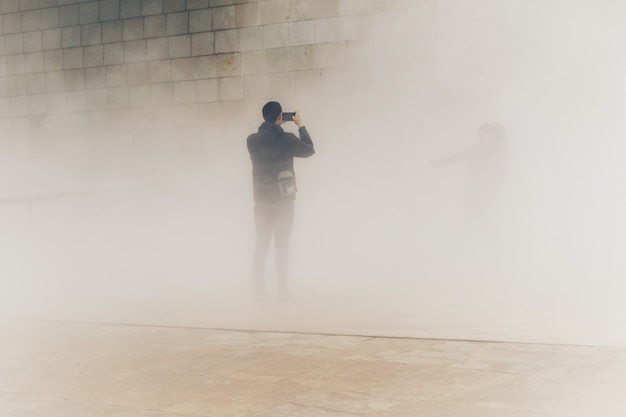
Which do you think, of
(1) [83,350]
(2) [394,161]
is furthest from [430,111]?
(1) [83,350]

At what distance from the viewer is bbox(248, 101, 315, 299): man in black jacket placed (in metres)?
7.84

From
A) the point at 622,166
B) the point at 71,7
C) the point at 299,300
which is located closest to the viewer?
the point at 299,300

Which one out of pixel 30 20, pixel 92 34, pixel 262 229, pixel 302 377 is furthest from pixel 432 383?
pixel 30 20

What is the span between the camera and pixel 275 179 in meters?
7.89

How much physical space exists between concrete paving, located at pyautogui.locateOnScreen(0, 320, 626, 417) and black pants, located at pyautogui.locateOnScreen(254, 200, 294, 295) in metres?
1.81

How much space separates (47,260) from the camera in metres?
11.0

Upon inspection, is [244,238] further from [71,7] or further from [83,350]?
[83,350]

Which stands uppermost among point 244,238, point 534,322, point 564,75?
point 564,75

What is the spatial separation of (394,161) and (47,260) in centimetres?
385

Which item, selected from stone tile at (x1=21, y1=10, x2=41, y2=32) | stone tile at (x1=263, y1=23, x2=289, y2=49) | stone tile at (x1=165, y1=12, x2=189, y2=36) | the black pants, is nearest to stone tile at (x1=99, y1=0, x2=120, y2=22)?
stone tile at (x1=165, y1=12, x2=189, y2=36)

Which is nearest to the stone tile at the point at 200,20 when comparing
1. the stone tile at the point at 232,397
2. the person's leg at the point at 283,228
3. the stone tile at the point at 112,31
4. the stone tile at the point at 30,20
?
the stone tile at the point at 112,31

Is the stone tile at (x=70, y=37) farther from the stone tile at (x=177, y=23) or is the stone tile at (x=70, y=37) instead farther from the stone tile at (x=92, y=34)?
the stone tile at (x=177, y=23)

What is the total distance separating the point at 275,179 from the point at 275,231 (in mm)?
394

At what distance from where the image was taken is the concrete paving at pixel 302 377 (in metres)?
4.05
